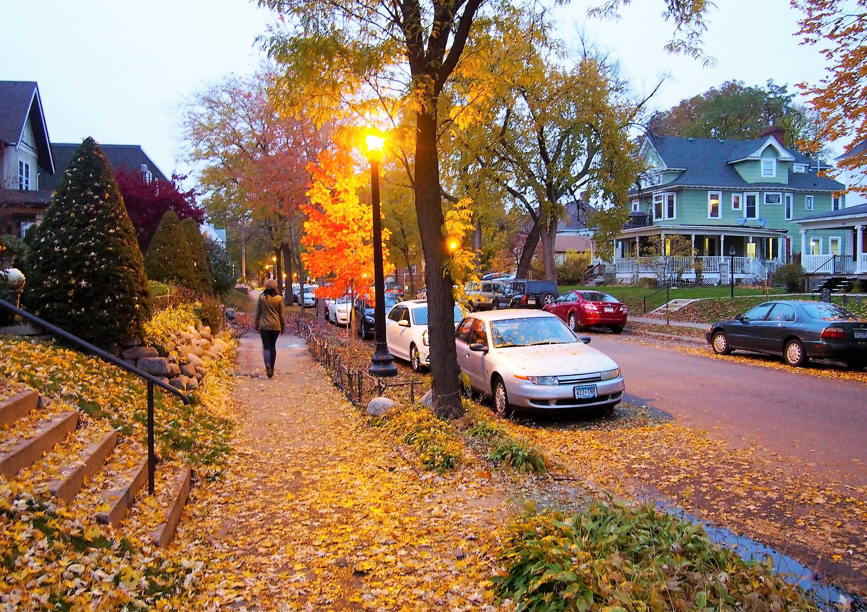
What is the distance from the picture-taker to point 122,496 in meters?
4.73

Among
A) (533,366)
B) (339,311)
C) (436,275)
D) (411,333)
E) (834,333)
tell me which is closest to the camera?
(436,275)

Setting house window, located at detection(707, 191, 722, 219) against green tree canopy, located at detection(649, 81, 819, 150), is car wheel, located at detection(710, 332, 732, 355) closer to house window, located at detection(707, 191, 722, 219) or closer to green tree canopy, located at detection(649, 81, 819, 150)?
house window, located at detection(707, 191, 722, 219)

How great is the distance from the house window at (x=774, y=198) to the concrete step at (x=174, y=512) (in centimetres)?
4698

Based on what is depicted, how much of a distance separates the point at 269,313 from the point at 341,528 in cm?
849

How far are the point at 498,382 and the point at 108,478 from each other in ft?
20.0

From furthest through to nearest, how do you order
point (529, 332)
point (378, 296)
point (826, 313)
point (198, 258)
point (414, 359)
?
1. point (198, 258)
2. point (414, 359)
3. point (826, 313)
4. point (378, 296)
5. point (529, 332)

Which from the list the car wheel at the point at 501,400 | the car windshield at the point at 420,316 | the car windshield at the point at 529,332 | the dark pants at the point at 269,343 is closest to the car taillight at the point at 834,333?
the car windshield at the point at 529,332

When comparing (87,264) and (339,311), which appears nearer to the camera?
(87,264)

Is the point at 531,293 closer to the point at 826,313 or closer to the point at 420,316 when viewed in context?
the point at 420,316

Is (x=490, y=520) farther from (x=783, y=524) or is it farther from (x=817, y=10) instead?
(x=817, y=10)

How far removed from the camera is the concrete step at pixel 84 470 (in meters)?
4.27

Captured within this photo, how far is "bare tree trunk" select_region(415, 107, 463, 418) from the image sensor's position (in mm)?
8727

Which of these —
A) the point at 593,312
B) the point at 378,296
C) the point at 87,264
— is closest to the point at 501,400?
the point at 378,296

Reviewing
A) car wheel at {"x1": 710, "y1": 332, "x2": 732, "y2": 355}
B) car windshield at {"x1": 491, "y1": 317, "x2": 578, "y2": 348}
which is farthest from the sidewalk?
car wheel at {"x1": 710, "y1": 332, "x2": 732, "y2": 355}
